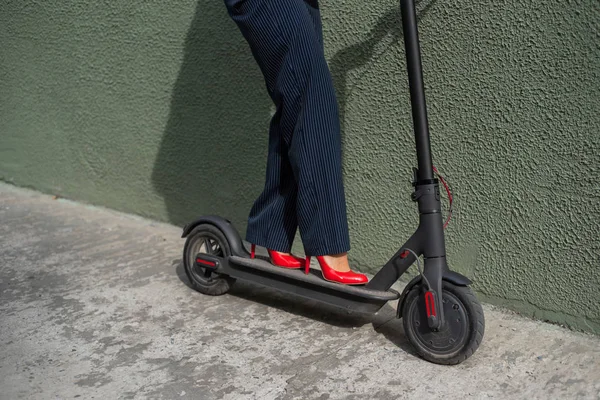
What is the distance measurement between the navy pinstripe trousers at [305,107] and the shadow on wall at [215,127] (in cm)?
78

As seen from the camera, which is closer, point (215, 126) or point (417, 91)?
point (417, 91)

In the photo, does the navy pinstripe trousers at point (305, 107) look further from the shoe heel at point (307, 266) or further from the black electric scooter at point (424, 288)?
the black electric scooter at point (424, 288)

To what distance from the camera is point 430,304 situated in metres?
2.24

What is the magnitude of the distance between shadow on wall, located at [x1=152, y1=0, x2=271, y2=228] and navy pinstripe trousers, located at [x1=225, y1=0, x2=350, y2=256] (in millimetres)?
776

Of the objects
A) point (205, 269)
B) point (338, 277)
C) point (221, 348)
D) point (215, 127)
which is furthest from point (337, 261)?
point (215, 127)

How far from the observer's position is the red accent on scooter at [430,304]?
7.33ft

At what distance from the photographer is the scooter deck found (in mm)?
2424

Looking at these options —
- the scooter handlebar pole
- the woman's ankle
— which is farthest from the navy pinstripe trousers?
the scooter handlebar pole

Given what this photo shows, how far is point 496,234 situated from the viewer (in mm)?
2664

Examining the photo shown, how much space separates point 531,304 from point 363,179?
828mm

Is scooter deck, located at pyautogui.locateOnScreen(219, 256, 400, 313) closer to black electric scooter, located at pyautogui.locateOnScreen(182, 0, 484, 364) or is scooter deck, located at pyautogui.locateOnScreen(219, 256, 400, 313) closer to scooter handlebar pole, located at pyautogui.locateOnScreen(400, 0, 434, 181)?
black electric scooter, located at pyautogui.locateOnScreen(182, 0, 484, 364)

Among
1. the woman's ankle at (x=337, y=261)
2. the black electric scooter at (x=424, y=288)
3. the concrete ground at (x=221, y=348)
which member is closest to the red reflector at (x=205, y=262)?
the concrete ground at (x=221, y=348)

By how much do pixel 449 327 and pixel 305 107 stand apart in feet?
2.77

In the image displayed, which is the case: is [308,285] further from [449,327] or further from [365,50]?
[365,50]
